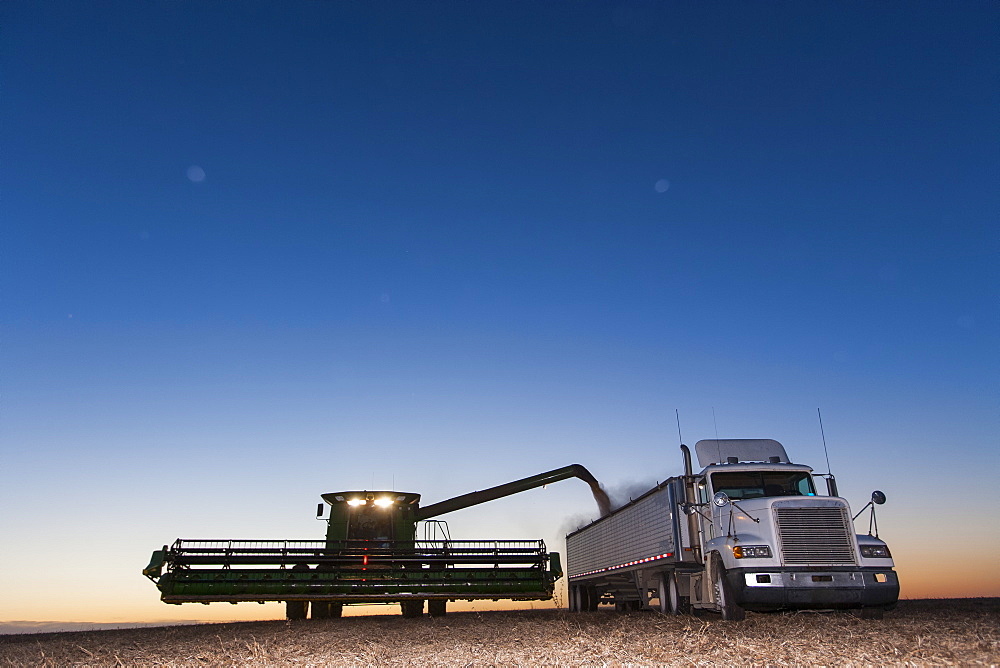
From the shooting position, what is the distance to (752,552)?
36.6 ft

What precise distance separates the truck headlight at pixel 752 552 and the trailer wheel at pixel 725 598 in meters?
0.41

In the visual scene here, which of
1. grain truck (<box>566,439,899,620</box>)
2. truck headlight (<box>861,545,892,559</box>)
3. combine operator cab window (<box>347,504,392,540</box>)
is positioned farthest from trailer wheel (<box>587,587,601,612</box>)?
truck headlight (<box>861,545,892,559</box>)

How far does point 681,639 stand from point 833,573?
12.0ft

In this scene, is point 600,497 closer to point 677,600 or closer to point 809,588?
point 677,600

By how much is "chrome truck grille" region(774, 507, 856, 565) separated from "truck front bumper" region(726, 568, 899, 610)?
197 millimetres

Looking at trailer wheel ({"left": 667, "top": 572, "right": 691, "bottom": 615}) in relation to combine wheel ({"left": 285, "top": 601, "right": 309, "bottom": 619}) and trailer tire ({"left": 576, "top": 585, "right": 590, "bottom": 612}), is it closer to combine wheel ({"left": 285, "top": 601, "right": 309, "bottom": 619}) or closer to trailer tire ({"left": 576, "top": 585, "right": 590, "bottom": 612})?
trailer tire ({"left": 576, "top": 585, "right": 590, "bottom": 612})

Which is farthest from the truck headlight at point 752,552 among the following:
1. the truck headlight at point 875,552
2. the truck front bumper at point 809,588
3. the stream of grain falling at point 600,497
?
the stream of grain falling at point 600,497

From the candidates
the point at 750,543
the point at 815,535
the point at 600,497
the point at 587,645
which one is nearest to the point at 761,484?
the point at 815,535

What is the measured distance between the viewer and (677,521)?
42.3ft

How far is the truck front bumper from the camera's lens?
35.7ft

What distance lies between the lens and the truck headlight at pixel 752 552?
1112cm

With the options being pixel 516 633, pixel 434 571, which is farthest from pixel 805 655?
pixel 434 571

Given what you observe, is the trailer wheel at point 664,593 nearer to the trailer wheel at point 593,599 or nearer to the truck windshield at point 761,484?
the truck windshield at point 761,484

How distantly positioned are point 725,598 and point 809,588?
1337mm
